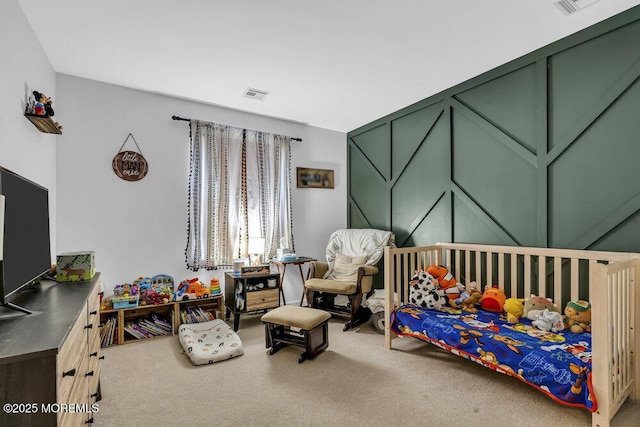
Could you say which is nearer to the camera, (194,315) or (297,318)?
(297,318)

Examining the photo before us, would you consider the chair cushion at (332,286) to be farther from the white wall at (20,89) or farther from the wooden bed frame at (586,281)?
the white wall at (20,89)

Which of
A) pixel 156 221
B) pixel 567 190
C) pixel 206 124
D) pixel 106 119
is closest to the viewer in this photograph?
pixel 567 190

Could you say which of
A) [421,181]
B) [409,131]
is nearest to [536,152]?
[421,181]

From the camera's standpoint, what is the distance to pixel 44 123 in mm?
2217

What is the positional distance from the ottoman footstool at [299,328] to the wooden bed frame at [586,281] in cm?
60

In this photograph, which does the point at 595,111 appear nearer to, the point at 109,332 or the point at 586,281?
the point at 586,281

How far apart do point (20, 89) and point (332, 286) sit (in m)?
2.93

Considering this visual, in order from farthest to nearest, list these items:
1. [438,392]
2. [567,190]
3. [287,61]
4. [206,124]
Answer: [206,124] < [287,61] < [567,190] < [438,392]

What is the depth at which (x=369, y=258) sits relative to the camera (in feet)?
12.3

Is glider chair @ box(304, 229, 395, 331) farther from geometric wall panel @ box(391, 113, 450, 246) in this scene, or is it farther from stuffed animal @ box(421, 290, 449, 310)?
stuffed animal @ box(421, 290, 449, 310)

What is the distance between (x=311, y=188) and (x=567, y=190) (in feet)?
9.46

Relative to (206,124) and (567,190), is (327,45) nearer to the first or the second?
(206,124)

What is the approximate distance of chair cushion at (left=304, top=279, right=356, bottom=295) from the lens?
10.9ft

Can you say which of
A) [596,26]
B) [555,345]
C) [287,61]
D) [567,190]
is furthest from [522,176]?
[287,61]
